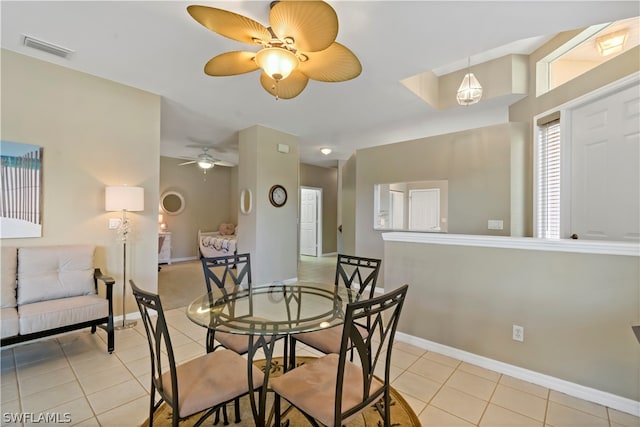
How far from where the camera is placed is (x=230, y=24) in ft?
5.34

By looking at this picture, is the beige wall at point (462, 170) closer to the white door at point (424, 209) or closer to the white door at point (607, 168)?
the white door at point (424, 209)

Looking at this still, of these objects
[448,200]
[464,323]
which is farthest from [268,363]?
[448,200]

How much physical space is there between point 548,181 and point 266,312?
3.44 m

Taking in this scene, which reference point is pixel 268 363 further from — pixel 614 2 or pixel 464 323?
pixel 614 2

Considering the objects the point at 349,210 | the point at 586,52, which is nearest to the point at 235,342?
the point at 586,52

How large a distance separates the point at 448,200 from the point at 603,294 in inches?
86.8

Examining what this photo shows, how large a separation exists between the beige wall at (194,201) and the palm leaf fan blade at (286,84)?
5977 millimetres

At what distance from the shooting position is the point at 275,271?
4.94m

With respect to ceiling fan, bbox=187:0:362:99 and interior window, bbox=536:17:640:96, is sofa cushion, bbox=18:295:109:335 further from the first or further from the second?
interior window, bbox=536:17:640:96

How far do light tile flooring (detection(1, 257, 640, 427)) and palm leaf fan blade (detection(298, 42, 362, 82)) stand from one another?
2344 millimetres

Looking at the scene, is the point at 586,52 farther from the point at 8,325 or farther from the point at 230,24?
the point at 8,325

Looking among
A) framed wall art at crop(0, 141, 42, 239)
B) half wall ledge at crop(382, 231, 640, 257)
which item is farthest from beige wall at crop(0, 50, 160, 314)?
half wall ledge at crop(382, 231, 640, 257)

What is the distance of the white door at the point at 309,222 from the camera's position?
28.1ft

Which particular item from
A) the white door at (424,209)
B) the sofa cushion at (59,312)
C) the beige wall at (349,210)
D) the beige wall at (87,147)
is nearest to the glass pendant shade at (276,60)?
the beige wall at (87,147)
